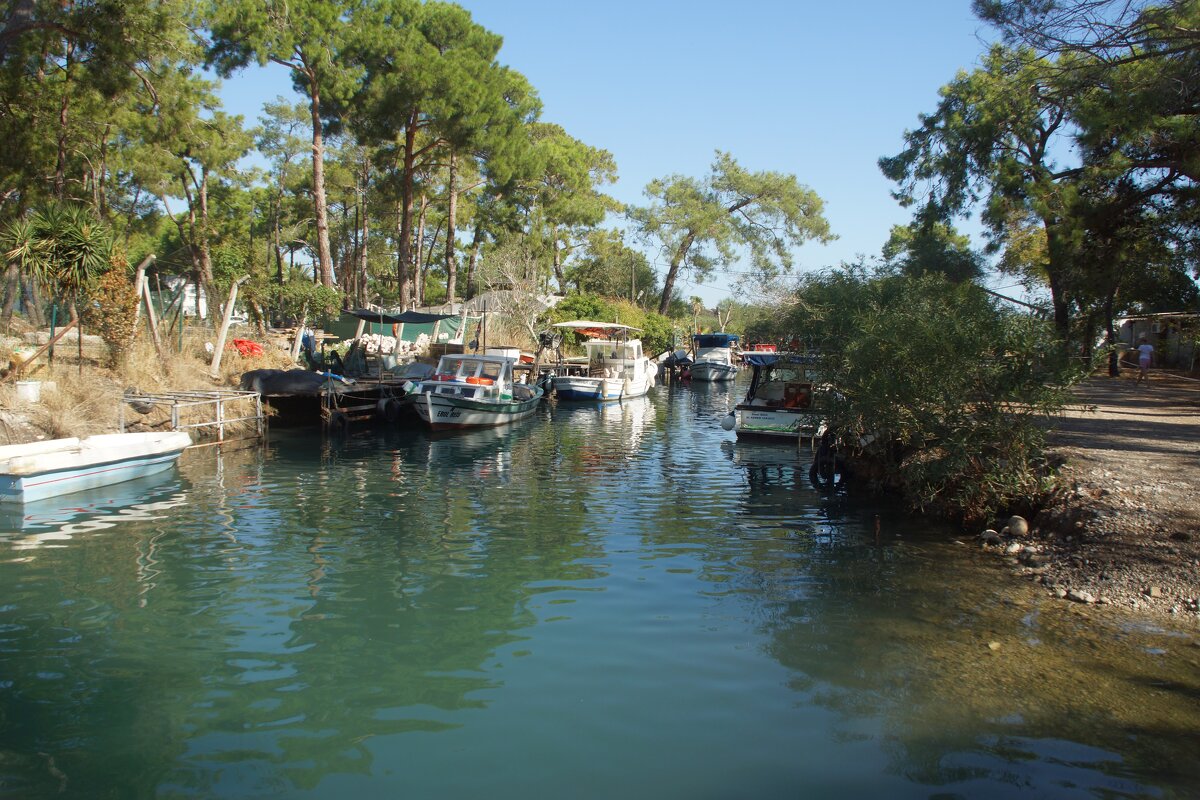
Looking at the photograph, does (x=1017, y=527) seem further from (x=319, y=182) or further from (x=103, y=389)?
(x=319, y=182)

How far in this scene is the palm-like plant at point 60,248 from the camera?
16.5m

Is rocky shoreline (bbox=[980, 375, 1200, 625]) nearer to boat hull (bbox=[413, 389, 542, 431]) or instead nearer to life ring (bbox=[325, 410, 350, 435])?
boat hull (bbox=[413, 389, 542, 431])

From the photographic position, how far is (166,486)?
1442 centimetres

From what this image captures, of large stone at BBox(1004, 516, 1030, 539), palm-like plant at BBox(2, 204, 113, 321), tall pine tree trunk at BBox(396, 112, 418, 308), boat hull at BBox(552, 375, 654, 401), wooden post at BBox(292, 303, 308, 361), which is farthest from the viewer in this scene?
boat hull at BBox(552, 375, 654, 401)

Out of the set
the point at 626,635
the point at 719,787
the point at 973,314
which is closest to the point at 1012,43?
the point at 973,314

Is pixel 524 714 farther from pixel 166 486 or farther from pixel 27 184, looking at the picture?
pixel 27 184

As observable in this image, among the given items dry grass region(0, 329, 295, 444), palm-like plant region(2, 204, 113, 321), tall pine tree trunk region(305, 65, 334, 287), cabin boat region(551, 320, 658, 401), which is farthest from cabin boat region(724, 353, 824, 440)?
tall pine tree trunk region(305, 65, 334, 287)

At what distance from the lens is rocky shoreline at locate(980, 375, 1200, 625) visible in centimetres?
809

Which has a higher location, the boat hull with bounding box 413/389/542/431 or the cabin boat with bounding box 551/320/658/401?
the cabin boat with bounding box 551/320/658/401

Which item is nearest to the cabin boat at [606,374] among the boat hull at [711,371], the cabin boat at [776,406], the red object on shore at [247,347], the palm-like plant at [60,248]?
the boat hull at [711,371]

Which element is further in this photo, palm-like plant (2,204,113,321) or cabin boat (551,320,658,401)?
cabin boat (551,320,658,401)

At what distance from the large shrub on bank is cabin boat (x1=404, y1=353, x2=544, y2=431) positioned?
13.1m

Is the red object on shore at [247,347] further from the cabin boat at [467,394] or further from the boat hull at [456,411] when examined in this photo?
the boat hull at [456,411]

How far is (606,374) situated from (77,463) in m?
23.4
